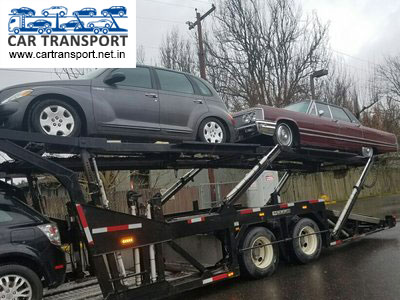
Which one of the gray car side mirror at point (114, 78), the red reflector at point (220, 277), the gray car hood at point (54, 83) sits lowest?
the red reflector at point (220, 277)

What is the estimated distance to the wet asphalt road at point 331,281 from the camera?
5.81 meters

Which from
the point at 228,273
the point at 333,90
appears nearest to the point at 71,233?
the point at 228,273

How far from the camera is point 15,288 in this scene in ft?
15.3

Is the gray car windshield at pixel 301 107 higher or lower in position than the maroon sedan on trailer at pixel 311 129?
higher

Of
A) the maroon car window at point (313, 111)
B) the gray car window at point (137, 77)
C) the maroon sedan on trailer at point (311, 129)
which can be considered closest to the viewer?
the gray car window at point (137, 77)

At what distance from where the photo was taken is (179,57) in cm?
2336

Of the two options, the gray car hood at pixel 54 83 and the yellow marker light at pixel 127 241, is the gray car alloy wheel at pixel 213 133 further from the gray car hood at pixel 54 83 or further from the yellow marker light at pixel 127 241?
the yellow marker light at pixel 127 241

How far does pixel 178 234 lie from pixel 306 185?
15727 millimetres

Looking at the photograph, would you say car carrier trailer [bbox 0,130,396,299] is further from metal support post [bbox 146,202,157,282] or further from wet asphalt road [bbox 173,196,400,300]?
wet asphalt road [bbox 173,196,400,300]

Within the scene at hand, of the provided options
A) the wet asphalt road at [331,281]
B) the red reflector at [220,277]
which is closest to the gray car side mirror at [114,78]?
the red reflector at [220,277]

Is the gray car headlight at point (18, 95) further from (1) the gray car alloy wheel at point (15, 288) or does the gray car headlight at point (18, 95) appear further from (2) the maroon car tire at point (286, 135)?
(2) the maroon car tire at point (286, 135)

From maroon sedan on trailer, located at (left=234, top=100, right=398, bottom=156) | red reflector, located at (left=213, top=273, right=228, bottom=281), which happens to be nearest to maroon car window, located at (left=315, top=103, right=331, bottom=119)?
maroon sedan on trailer, located at (left=234, top=100, right=398, bottom=156)

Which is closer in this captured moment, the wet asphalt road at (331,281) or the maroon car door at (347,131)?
the wet asphalt road at (331,281)

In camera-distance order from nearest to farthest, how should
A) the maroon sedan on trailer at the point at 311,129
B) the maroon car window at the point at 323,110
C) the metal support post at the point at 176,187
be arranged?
the maroon sedan on trailer at the point at 311,129 < the metal support post at the point at 176,187 < the maroon car window at the point at 323,110
